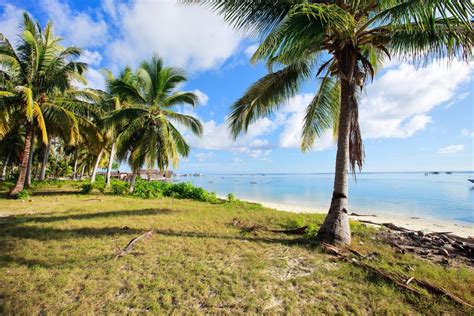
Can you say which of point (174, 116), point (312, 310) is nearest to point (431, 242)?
point (312, 310)

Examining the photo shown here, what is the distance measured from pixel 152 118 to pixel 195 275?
975 centimetres

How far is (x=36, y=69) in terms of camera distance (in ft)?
32.3

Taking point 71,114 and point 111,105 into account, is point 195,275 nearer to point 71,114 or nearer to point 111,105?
point 71,114

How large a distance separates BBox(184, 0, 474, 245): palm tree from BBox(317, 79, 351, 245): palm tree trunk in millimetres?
19

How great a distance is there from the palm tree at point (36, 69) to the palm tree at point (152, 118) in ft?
7.22

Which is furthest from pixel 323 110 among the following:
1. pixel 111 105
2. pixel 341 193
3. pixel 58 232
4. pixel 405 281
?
pixel 111 105

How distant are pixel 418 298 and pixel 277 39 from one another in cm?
384

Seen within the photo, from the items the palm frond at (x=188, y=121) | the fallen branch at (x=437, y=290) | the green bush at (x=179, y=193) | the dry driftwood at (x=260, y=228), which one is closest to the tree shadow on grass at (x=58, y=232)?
the dry driftwood at (x=260, y=228)

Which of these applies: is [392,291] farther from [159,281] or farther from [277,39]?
[277,39]

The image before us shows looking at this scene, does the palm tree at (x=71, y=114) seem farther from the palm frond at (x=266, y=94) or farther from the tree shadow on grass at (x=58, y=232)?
the palm frond at (x=266, y=94)

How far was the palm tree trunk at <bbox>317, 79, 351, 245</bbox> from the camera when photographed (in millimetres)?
4855

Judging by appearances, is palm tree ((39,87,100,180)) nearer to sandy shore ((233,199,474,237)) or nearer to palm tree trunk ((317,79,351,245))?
palm tree trunk ((317,79,351,245))

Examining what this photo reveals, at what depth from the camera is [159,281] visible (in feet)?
10.8

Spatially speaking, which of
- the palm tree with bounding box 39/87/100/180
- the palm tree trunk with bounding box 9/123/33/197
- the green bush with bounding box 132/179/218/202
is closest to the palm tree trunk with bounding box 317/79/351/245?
the green bush with bounding box 132/179/218/202
